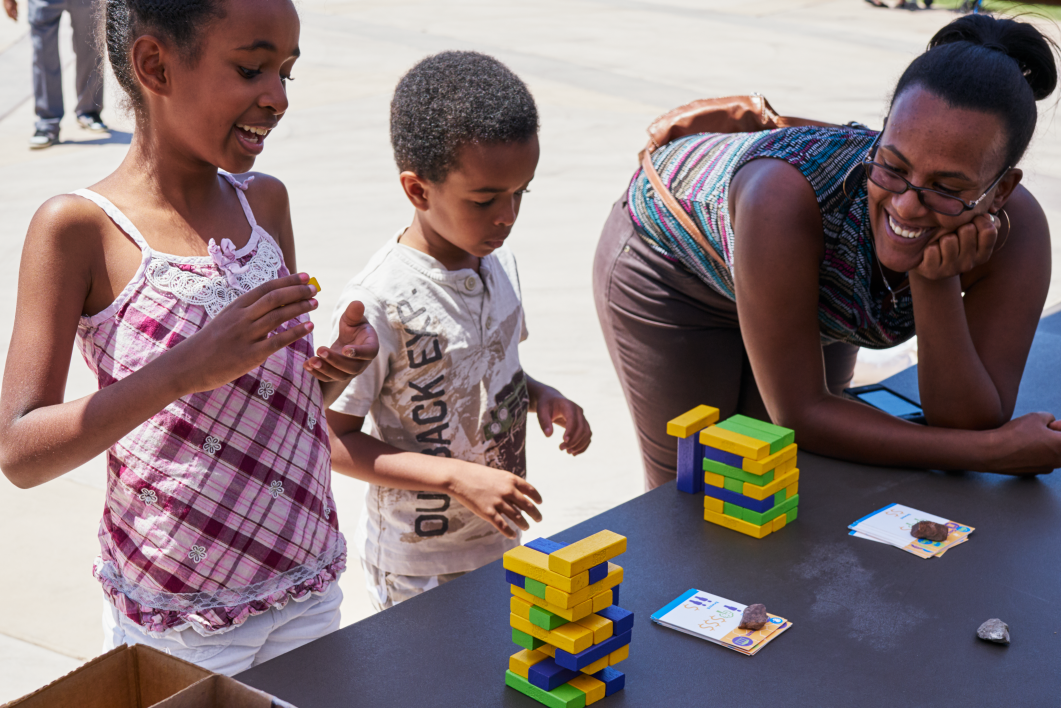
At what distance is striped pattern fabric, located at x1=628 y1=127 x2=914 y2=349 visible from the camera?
1.97 metres

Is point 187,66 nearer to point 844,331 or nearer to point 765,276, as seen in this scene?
point 765,276

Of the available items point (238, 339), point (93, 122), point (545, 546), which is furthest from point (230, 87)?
point (93, 122)

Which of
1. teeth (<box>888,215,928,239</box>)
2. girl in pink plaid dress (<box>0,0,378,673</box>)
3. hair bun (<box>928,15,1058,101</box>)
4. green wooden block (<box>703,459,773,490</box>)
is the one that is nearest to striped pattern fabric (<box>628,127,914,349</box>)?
teeth (<box>888,215,928,239</box>)

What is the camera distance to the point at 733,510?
5.56 ft

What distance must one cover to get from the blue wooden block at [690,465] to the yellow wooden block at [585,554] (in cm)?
49

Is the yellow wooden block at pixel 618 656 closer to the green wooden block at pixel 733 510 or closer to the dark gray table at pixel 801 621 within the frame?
the dark gray table at pixel 801 621

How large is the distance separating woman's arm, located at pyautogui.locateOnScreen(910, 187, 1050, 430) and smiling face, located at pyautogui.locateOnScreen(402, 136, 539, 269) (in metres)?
0.76

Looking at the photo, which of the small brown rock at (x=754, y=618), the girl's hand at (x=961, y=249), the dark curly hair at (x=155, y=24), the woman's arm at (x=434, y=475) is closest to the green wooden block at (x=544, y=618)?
the small brown rock at (x=754, y=618)

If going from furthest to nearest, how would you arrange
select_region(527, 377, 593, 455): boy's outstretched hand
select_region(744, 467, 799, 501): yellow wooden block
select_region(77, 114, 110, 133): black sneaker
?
1. select_region(77, 114, 110, 133): black sneaker
2. select_region(527, 377, 593, 455): boy's outstretched hand
3. select_region(744, 467, 799, 501): yellow wooden block

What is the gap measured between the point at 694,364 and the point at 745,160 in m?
0.51

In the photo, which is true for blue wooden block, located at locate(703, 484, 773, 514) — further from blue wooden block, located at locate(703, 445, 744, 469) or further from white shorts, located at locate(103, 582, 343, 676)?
white shorts, located at locate(103, 582, 343, 676)

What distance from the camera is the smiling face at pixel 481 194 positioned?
193cm

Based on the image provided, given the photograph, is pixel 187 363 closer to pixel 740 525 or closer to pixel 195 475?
pixel 195 475

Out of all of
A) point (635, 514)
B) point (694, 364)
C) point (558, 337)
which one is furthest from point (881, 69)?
point (635, 514)
